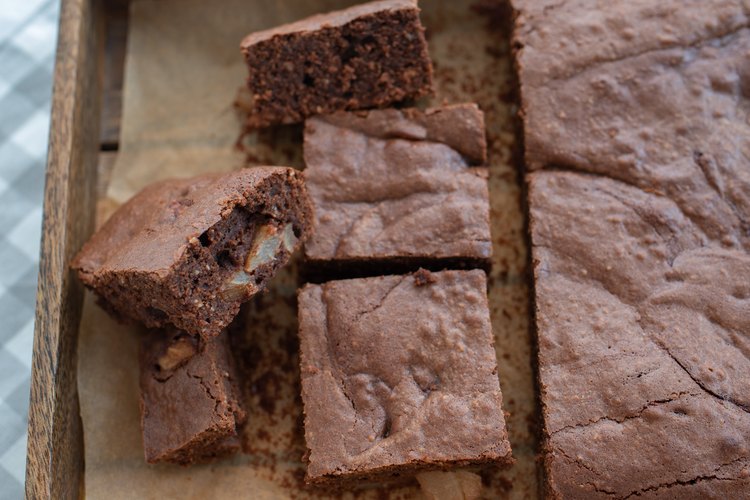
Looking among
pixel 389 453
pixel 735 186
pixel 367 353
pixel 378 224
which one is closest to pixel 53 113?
pixel 378 224

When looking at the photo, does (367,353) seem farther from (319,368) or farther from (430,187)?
(430,187)

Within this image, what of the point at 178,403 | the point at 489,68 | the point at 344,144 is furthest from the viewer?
the point at 489,68

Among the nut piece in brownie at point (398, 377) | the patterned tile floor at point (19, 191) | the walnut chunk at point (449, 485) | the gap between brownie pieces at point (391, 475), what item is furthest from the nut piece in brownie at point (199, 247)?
the walnut chunk at point (449, 485)

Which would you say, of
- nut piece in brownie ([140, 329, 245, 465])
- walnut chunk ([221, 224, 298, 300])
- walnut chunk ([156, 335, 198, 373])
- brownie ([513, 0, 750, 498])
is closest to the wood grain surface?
nut piece in brownie ([140, 329, 245, 465])

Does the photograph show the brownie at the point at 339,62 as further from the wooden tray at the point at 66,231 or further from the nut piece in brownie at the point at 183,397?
the nut piece in brownie at the point at 183,397

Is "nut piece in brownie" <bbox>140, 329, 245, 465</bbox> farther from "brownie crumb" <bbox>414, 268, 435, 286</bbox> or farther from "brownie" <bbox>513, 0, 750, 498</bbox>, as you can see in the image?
"brownie" <bbox>513, 0, 750, 498</bbox>

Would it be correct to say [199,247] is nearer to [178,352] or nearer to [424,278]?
[178,352]

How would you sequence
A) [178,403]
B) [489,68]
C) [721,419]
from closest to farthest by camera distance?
[721,419] → [178,403] → [489,68]
